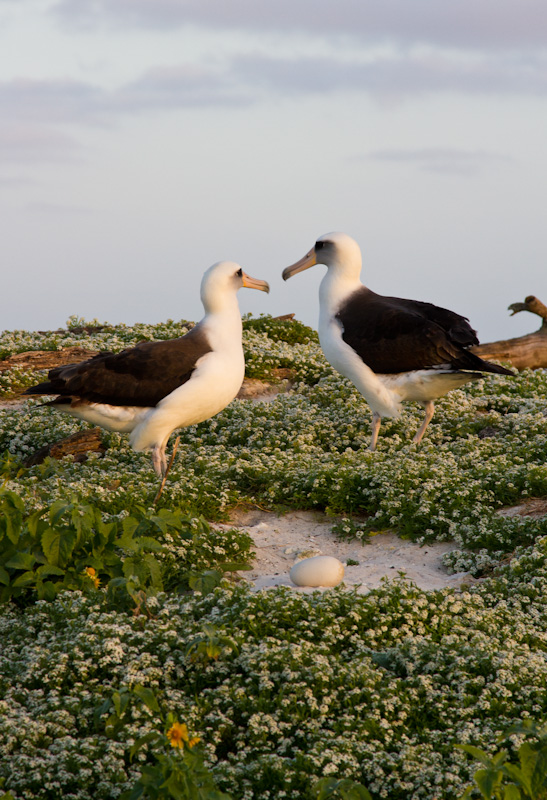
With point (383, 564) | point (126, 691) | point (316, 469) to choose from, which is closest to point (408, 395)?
point (316, 469)

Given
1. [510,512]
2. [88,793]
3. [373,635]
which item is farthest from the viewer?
[510,512]

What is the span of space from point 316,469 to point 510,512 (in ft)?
6.77

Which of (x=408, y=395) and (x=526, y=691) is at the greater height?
(x=408, y=395)

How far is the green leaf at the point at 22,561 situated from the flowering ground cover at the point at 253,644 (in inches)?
0.4

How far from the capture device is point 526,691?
546cm

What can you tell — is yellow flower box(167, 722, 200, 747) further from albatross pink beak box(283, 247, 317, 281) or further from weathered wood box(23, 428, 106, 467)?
albatross pink beak box(283, 247, 317, 281)

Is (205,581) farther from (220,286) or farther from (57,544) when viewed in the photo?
(220,286)

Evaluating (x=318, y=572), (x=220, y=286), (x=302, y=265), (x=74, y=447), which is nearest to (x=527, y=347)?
(x=302, y=265)

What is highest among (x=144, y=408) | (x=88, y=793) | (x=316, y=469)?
(x=144, y=408)

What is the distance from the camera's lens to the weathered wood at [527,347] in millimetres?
17000

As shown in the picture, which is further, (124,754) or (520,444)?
→ (520,444)

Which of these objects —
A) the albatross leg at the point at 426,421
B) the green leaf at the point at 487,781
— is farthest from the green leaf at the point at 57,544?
the albatross leg at the point at 426,421

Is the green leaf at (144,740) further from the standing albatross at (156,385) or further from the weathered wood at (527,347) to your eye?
the weathered wood at (527,347)

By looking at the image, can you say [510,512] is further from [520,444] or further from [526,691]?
[526,691]
